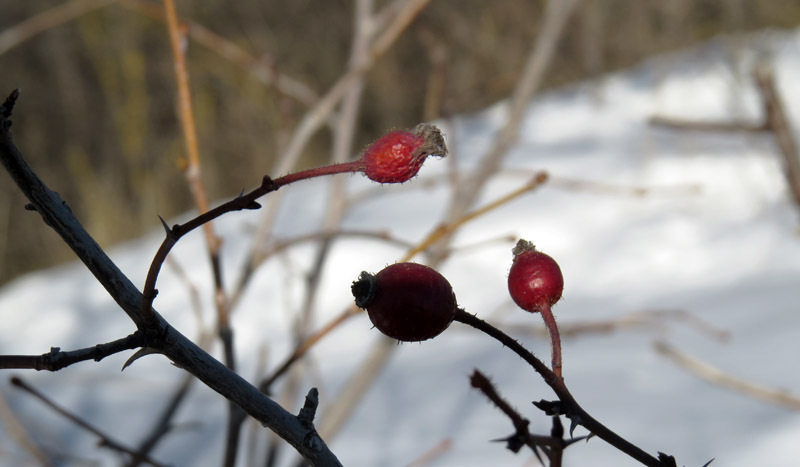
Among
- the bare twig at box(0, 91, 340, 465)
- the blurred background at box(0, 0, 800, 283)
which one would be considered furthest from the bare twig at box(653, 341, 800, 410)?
the blurred background at box(0, 0, 800, 283)

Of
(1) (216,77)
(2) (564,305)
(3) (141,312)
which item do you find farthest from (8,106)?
(1) (216,77)

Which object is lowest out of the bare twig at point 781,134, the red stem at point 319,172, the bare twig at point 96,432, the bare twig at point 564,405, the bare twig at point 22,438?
the bare twig at point 564,405

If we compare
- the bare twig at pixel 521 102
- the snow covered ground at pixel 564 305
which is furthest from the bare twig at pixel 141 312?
the bare twig at pixel 521 102

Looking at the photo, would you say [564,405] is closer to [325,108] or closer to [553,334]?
[553,334]

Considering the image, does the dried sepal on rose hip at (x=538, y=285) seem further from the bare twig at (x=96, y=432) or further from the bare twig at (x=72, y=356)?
the bare twig at (x=96, y=432)

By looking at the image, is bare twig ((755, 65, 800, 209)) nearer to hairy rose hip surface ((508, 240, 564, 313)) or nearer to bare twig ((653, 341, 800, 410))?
bare twig ((653, 341, 800, 410))

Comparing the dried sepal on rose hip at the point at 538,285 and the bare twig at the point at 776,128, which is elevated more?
the bare twig at the point at 776,128
